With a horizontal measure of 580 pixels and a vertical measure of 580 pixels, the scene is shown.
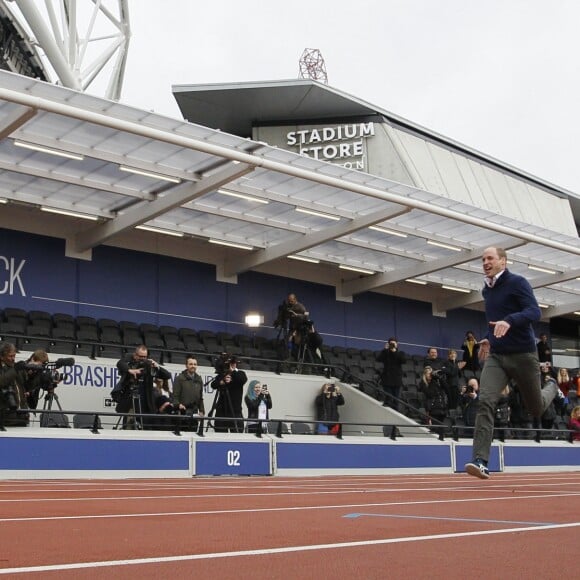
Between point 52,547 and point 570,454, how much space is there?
1980 centimetres

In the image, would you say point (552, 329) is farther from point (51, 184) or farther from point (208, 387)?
point (51, 184)

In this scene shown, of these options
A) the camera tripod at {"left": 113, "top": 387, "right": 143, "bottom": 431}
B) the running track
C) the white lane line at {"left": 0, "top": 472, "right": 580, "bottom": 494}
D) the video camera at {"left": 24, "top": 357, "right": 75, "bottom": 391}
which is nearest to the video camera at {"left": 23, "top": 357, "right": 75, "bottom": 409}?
the video camera at {"left": 24, "top": 357, "right": 75, "bottom": 391}

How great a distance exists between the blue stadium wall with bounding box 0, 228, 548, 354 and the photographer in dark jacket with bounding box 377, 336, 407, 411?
20.1ft

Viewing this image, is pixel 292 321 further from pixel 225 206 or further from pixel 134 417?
pixel 134 417

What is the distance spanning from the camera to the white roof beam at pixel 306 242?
2461cm

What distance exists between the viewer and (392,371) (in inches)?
946

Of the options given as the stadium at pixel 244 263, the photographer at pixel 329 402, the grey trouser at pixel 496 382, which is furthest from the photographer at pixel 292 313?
the grey trouser at pixel 496 382

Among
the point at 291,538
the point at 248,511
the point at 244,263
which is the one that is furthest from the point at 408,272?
the point at 291,538

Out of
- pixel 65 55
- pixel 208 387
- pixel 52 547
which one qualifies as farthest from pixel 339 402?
pixel 52 547

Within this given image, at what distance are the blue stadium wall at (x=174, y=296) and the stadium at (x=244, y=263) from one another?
6 cm

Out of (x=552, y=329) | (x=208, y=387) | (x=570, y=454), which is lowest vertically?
(x=570, y=454)

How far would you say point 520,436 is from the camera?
907 inches

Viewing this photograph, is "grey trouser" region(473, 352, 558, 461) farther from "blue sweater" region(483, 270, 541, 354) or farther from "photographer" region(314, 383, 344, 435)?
"photographer" region(314, 383, 344, 435)

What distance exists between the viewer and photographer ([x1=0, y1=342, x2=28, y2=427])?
13.6 meters
